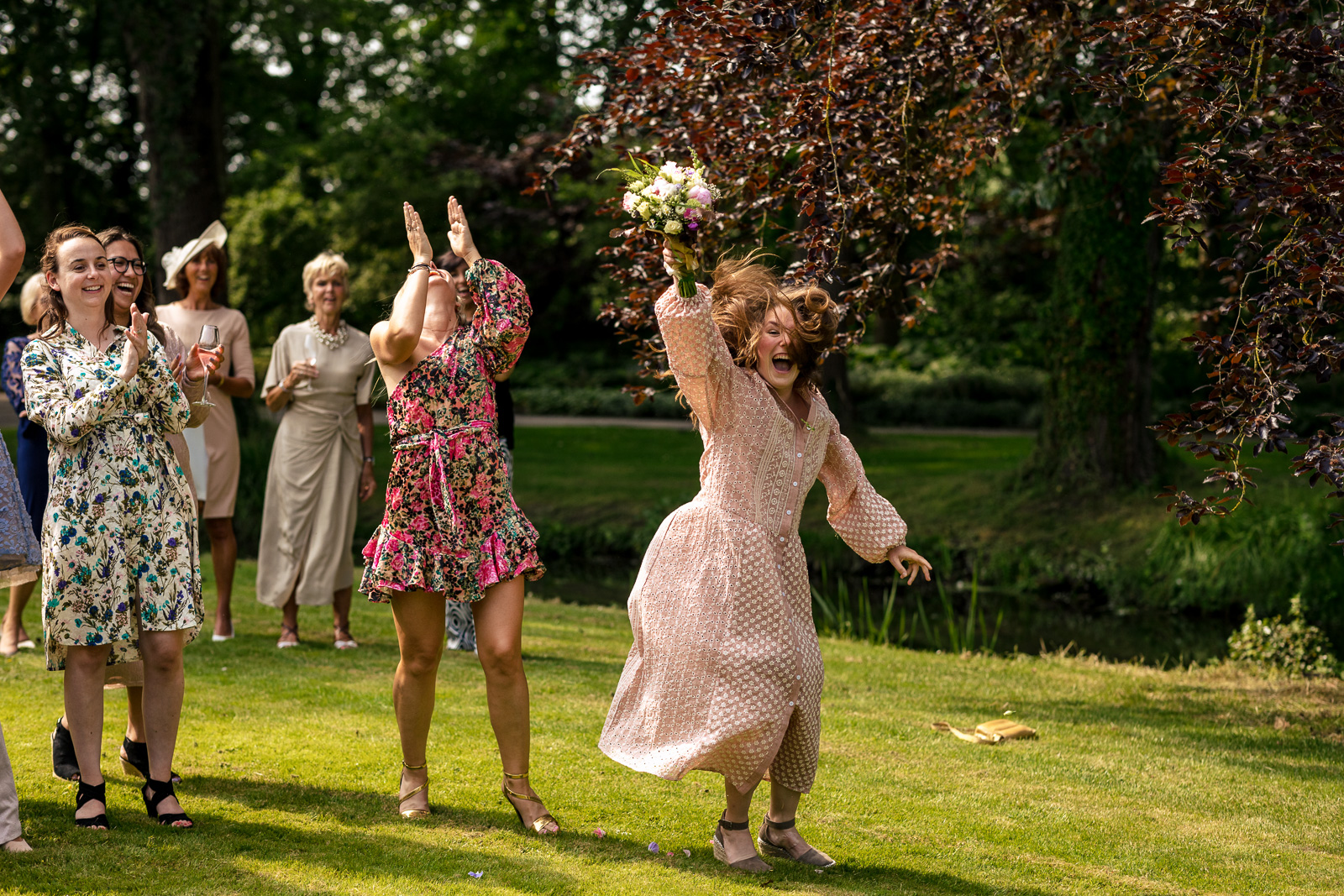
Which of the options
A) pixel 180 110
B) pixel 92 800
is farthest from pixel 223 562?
pixel 180 110

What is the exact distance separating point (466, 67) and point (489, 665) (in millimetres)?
30896

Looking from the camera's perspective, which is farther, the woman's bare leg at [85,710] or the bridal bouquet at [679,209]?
the woman's bare leg at [85,710]

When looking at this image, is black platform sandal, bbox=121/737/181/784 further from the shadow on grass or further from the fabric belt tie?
the fabric belt tie

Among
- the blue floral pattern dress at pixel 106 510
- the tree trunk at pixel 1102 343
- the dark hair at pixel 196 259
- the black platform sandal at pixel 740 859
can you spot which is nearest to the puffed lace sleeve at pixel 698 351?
the black platform sandal at pixel 740 859

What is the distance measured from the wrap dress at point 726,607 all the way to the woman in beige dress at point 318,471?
381 centimetres

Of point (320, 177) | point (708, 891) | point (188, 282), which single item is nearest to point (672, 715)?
point (708, 891)

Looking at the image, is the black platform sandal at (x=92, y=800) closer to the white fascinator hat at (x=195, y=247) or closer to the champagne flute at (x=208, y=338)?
the champagne flute at (x=208, y=338)

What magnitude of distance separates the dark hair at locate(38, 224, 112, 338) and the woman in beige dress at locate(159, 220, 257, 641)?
213cm

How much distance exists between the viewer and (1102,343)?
1409 centimetres

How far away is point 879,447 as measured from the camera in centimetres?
1944

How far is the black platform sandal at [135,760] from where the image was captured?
465cm

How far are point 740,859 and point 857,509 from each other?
1264mm

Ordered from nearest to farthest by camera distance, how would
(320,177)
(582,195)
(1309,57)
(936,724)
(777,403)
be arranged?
(777,403) → (1309,57) → (936,724) → (582,195) → (320,177)

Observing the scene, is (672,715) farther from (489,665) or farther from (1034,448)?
(1034,448)
